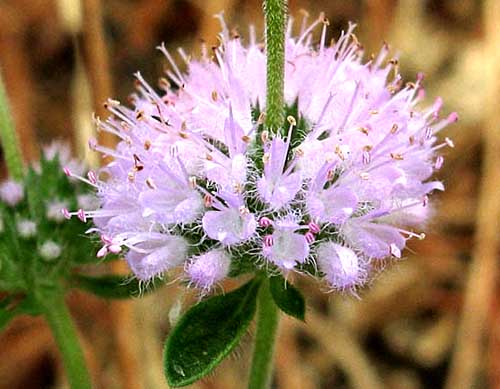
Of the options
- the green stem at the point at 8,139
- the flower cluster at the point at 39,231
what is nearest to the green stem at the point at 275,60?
the flower cluster at the point at 39,231

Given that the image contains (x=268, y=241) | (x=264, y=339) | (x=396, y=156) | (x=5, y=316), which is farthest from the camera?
(x=5, y=316)

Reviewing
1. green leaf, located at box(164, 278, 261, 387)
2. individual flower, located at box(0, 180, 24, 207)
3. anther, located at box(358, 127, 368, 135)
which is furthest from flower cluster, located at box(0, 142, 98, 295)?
anther, located at box(358, 127, 368, 135)

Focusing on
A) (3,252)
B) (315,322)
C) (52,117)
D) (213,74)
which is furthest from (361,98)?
(52,117)

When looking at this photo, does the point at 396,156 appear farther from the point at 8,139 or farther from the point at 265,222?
the point at 8,139

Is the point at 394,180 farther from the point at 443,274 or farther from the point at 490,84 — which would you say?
the point at 490,84

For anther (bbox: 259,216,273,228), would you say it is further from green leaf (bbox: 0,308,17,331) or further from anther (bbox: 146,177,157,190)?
green leaf (bbox: 0,308,17,331)

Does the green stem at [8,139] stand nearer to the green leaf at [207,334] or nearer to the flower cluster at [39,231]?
the flower cluster at [39,231]

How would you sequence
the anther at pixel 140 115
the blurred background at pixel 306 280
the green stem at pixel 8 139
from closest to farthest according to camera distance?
the anther at pixel 140 115 → the green stem at pixel 8 139 → the blurred background at pixel 306 280

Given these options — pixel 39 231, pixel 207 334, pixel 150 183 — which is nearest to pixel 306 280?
pixel 39 231
